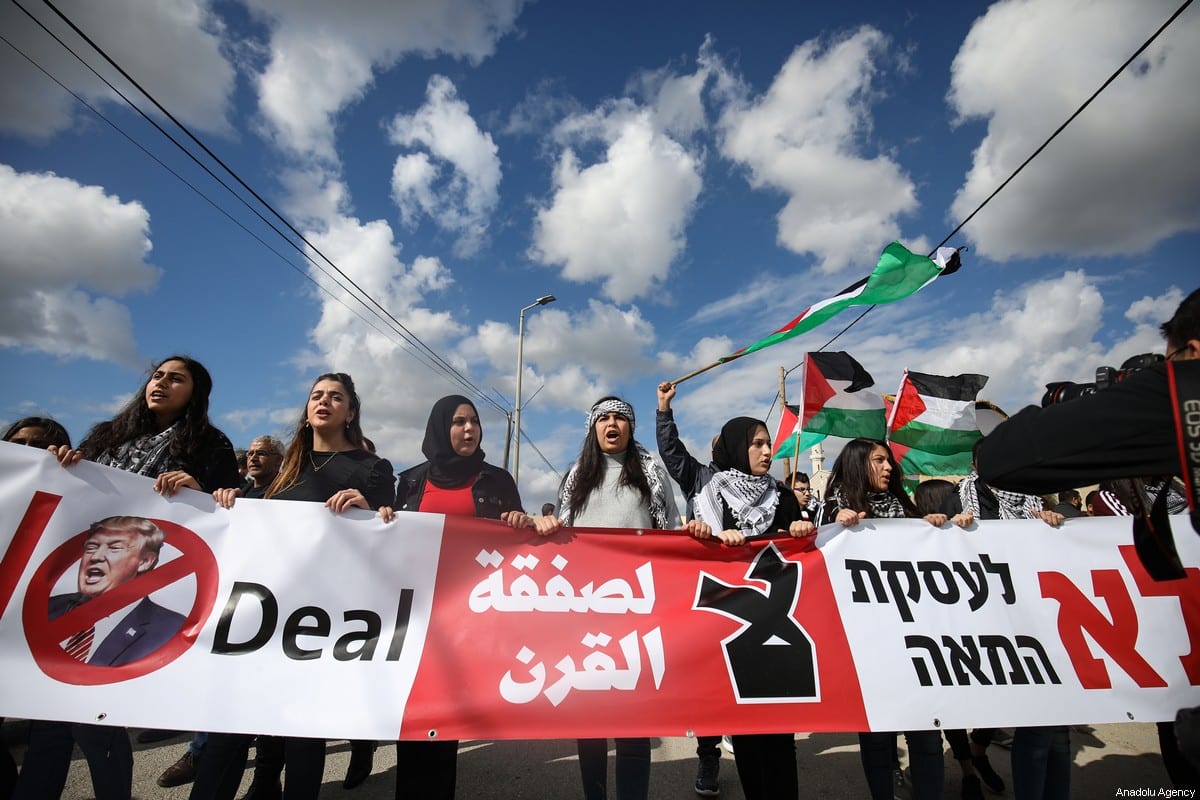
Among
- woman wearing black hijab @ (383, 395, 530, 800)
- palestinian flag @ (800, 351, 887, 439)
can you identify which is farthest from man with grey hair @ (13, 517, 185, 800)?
palestinian flag @ (800, 351, 887, 439)

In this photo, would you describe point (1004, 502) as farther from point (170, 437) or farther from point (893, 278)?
point (170, 437)

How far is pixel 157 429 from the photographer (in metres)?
2.62

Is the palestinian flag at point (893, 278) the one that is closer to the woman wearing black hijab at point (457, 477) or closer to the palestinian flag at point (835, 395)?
the palestinian flag at point (835, 395)

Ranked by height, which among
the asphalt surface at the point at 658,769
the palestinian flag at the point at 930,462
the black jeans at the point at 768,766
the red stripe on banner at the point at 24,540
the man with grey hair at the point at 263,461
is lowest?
the asphalt surface at the point at 658,769

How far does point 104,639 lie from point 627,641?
2111mm

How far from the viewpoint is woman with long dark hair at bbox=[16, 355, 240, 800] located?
2.16 metres

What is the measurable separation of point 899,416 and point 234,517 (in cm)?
649

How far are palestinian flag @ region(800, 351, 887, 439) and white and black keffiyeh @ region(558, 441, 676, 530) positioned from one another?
11.2 ft

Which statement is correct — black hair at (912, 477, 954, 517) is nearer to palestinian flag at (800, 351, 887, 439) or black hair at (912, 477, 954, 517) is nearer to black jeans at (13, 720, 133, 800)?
palestinian flag at (800, 351, 887, 439)

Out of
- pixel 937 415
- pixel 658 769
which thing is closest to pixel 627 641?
→ pixel 658 769

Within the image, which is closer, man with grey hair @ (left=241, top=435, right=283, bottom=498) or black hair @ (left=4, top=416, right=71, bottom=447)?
black hair @ (left=4, top=416, right=71, bottom=447)

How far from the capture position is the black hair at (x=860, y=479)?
3.08 meters

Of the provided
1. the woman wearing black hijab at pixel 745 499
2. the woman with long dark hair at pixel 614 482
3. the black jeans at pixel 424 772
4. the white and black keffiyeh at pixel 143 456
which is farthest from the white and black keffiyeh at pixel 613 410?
the white and black keffiyeh at pixel 143 456

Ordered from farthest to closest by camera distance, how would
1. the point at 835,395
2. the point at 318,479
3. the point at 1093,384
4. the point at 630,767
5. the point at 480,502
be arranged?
the point at 835,395 < the point at 480,502 < the point at 318,479 < the point at 630,767 < the point at 1093,384
